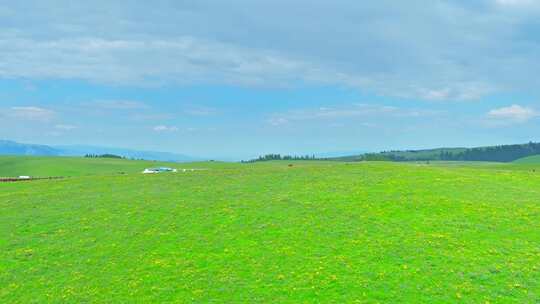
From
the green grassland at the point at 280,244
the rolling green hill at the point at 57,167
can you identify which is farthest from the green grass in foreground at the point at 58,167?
the green grassland at the point at 280,244

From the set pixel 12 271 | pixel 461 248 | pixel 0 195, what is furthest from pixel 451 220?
pixel 0 195

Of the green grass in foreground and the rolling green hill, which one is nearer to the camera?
the green grass in foreground

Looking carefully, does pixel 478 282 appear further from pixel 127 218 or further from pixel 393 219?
pixel 127 218

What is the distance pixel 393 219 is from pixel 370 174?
17169mm

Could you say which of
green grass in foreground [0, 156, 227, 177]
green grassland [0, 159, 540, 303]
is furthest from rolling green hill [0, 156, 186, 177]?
green grassland [0, 159, 540, 303]

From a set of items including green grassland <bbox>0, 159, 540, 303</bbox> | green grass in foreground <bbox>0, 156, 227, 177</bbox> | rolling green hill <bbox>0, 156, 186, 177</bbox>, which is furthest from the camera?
rolling green hill <bbox>0, 156, 186, 177</bbox>

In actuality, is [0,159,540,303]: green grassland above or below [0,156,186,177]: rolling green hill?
below

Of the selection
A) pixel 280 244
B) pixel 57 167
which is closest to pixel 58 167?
pixel 57 167

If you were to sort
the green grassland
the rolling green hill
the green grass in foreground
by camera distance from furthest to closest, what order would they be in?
the rolling green hill → the green grass in foreground → the green grassland

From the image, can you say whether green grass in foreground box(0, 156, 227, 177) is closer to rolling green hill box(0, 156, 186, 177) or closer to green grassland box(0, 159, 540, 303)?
rolling green hill box(0, 156, 186, 177)

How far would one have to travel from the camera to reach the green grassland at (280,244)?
66.0ft

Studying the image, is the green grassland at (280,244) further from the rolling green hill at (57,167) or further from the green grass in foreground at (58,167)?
the rolling green hill at (57,167)

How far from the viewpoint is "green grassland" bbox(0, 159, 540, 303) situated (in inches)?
792

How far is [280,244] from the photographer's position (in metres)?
24.8
